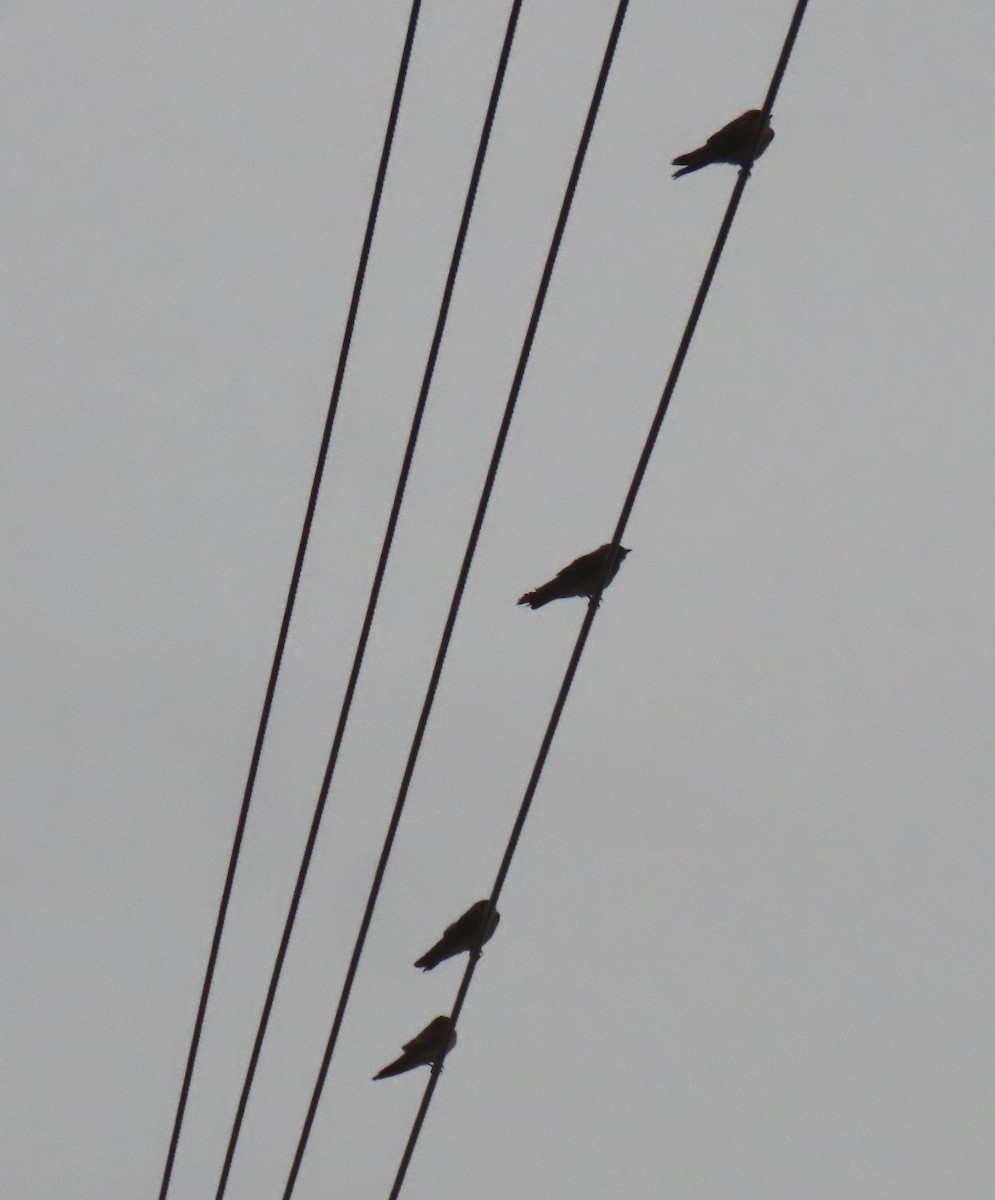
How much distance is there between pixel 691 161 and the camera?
782cm

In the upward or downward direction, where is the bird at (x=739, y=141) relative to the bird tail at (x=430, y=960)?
upward

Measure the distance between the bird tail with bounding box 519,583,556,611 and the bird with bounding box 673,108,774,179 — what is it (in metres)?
1.99

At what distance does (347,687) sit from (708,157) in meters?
2.65

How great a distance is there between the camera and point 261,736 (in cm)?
834

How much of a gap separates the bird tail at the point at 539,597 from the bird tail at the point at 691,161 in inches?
75.6

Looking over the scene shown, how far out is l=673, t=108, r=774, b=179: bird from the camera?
23.5 feet

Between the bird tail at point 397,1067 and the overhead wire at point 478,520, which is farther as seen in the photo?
the bird tail at point 397,1067

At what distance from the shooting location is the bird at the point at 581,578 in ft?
25.8

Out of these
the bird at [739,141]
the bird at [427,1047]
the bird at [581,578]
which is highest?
the bird at [739,141]

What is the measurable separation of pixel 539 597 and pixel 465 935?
1632mm

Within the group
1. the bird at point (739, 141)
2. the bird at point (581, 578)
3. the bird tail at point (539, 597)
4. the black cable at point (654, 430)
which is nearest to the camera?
the black cable at point (654, 430)

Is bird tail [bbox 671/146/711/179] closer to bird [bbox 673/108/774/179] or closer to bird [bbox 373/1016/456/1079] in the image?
bird [bbox 673/108/774/179]

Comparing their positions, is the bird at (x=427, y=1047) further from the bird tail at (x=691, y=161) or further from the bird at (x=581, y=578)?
the bird tail at (x=691, y=161)

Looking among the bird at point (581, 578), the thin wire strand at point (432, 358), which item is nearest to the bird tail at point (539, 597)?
the bird at point (581, 578)
